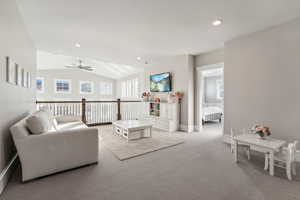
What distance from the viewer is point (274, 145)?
2.12 m

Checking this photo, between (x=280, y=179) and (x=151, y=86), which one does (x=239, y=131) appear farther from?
(x=151, y=86)

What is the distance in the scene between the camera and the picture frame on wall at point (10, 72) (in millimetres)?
1935

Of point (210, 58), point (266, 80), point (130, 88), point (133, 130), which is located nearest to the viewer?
point (266, 80)

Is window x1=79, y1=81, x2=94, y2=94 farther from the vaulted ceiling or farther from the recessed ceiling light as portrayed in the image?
the recessed ceiling light

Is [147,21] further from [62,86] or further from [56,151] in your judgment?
[62,86]

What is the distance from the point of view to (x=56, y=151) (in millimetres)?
2066

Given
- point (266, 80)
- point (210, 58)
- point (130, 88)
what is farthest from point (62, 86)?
point (266, 80)

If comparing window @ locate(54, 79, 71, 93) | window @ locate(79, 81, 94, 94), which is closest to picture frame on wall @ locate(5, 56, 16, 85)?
window @ locate(54, 79, 71, 93)

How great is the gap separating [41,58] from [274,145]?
9.45 meters

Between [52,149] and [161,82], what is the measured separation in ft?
14.3

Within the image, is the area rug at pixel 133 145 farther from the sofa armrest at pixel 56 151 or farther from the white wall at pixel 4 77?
the white wall at pixel 4 77

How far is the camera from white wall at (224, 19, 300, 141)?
2.64m

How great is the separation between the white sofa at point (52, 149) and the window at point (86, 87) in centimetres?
854

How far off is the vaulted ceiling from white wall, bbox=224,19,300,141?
0.99 ft
